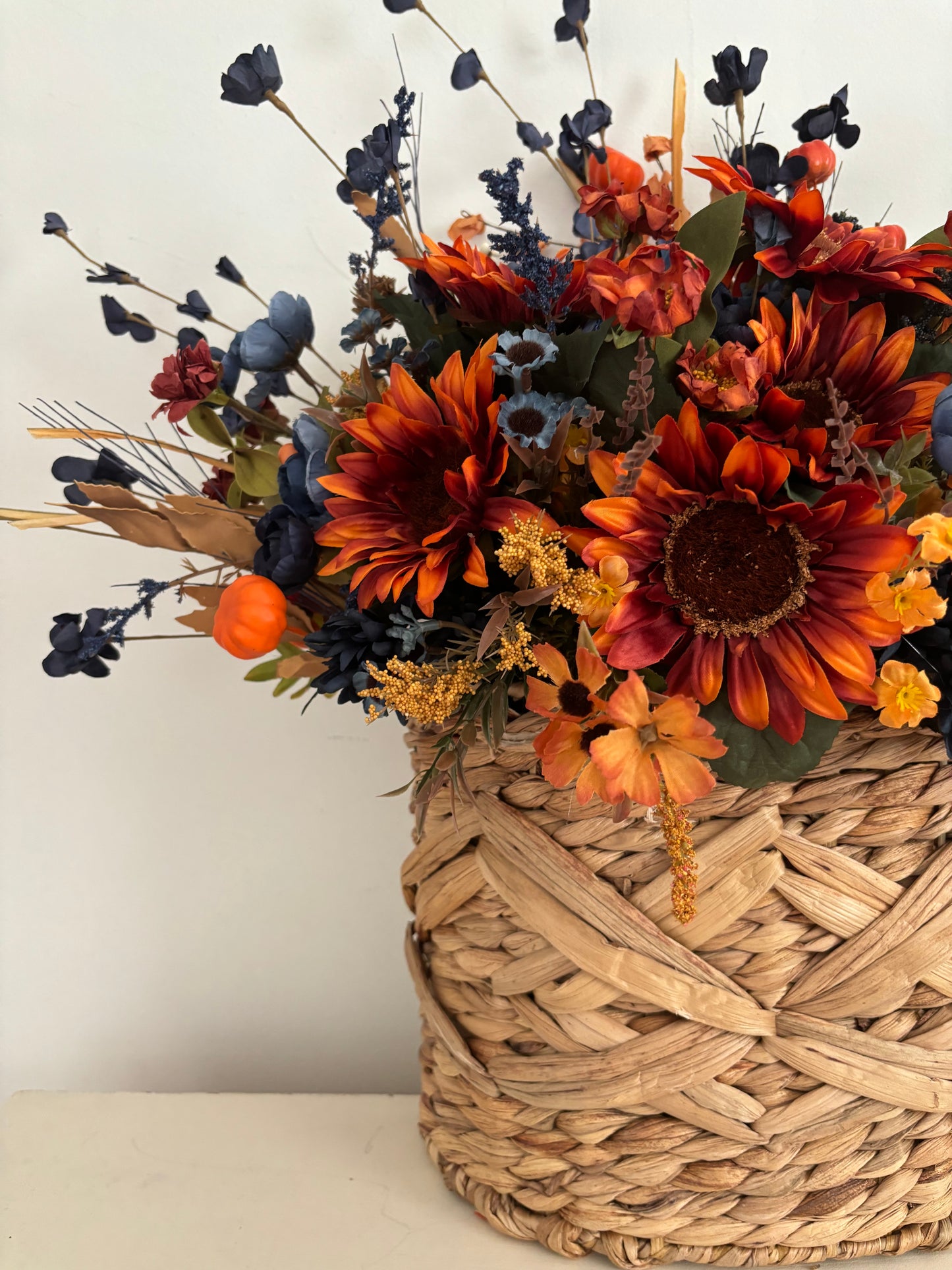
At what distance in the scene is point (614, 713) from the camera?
41 cm

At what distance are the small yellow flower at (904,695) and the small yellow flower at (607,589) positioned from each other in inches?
4.9

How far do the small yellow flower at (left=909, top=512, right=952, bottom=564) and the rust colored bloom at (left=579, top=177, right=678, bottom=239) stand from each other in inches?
8.4

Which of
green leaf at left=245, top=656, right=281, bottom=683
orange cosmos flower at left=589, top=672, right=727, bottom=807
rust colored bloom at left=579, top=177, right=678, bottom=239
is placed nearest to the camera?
orange cosmos flower at left=589, top=672, right=727, bottom=807

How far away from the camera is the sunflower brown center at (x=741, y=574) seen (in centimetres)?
44

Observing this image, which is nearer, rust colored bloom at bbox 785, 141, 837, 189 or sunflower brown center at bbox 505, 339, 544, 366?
sunflower brown center at bbox 505, 339, 544, 366

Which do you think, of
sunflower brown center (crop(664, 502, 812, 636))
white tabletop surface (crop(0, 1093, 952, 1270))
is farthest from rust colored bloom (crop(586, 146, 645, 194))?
white tabletop surface (crop(0, 1093, 952, 1270))

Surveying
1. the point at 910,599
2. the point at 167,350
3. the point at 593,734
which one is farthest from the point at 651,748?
the point at 167,350

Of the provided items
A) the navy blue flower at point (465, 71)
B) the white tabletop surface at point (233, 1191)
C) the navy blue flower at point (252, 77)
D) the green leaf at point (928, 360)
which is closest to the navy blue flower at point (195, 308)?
the navy blue flower at point (252, 77)

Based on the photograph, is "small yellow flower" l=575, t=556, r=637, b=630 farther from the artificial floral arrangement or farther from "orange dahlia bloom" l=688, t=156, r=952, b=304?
"orange dahlia bloom" l=688, t=156, r=952, b=304

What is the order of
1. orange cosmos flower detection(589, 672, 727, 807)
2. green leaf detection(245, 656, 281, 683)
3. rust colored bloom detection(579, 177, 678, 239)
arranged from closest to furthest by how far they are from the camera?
1. orange cosmos flower detection(589, 672, 727, 807)
2. rust colored bloom detection(579, 177, 678, 239)
3. green leaf detection(245, 656, 281, 683)

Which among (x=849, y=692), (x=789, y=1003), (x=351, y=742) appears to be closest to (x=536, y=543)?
(x=849, y=692)

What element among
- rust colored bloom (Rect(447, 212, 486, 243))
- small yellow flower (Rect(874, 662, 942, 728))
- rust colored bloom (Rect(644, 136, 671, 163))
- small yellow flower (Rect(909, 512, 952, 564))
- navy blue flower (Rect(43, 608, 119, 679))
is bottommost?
small yellow flower (Rect(874, 662, 942, 728))

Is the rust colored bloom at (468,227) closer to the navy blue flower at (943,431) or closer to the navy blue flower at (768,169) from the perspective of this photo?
the navy blue flower at (768,169)

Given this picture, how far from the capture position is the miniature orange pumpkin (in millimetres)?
469
